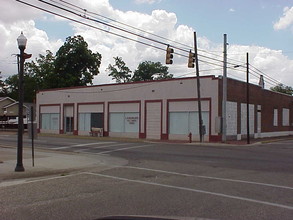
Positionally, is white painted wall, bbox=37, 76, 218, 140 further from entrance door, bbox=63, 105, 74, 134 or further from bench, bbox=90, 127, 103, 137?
entrance door, bbox=63, 105, 74, 134

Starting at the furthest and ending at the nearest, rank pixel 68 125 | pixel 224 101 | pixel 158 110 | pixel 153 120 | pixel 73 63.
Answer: pixel 73 63
pixel 68 125
pixel 153 120
pixel 158 110
pixel 224 101

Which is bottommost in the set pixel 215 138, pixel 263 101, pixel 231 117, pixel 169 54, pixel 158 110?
pixel 215 138

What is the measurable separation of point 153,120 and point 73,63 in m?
32.9

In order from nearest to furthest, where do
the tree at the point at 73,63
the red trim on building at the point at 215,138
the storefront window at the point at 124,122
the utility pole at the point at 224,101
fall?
the utility pole at the point at 224,101
the red trim on building at the point at 215,138
the storefront window at the point at 124,122
the tree at the point at 73,63

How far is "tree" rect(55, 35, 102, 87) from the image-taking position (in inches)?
2589

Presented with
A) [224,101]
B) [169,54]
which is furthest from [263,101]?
[169,54]

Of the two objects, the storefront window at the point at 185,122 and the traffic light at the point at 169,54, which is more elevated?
the traffic light at the point at 169,54

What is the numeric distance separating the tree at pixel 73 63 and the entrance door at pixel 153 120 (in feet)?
97.2

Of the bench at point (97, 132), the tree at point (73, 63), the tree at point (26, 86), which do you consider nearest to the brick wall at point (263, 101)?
the bench at point (97, 132)

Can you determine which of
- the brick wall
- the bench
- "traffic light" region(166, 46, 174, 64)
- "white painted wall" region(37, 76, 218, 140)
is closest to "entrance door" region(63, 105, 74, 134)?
"white painted wall" region(37, 76, 218, 140)

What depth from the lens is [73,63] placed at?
6669 cm

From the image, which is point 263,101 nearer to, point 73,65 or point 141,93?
point 141,93

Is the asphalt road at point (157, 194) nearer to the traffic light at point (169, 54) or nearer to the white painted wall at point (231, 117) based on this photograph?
the traffic light at point (169, 54)

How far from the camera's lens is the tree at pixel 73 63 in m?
65.8
